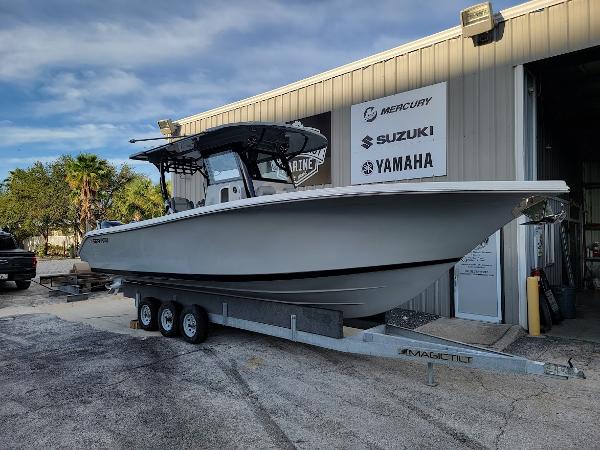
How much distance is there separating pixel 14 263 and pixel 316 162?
8.15m

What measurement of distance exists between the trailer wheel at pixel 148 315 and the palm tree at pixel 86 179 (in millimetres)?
21472

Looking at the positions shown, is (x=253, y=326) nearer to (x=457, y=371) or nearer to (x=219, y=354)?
(x=219, y=354)

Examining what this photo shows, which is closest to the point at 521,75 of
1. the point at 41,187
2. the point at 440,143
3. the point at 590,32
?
the point at 590,32

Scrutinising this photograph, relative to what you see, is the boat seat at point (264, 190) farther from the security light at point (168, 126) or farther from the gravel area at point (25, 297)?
the security light at point (168, 126)

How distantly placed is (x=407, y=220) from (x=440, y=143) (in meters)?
4.07

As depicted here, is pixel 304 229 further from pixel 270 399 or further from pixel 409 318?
pixel 409 318

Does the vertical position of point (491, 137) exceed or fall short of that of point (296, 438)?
it exceeds it

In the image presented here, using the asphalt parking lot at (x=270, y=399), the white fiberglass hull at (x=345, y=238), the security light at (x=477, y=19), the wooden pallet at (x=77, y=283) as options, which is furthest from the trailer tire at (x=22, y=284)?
the security light at (x=477, y=19)

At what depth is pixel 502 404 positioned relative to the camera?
11.3 ft

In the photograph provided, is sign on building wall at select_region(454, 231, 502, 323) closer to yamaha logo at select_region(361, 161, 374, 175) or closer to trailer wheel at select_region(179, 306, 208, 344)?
yamaha logo at select_region(361, 161, 374, 175)

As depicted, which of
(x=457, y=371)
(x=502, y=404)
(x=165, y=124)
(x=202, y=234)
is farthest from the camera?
A: (x=165, y=124)

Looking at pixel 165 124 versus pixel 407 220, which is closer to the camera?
pixel 407 220

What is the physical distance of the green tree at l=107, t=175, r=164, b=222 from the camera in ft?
94.2

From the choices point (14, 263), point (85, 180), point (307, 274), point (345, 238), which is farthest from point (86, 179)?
point (345, 238)
